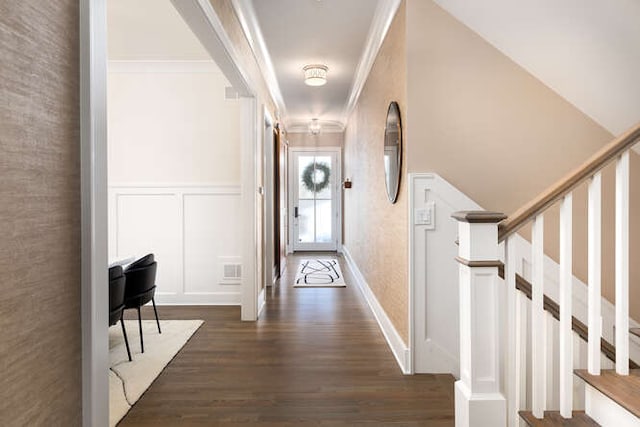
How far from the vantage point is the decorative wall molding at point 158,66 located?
4.14m

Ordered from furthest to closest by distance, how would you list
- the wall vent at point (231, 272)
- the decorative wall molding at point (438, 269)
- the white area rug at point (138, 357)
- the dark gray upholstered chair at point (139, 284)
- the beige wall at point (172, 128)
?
the wall vent at point (231, 272) → the beige wall at point (172, 128) → the dark gray upholstered chair at point (139, 284) → the decorative wall molding at point (438, 269) → the white area rug at point (138, 357)

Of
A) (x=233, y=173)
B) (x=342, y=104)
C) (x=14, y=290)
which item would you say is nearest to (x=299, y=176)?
(x=342, y=104)

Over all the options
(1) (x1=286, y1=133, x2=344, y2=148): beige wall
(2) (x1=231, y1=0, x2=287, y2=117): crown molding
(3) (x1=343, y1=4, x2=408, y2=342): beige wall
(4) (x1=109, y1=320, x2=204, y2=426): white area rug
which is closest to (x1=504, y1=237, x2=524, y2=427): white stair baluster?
(3) (x1=343, y1=4, x2=408, y2=342): beige wall

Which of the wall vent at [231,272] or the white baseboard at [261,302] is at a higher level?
the wall vent at [231,272]

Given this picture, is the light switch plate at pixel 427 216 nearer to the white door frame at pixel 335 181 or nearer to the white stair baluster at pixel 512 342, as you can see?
the white stair baluster at pixel 512 342

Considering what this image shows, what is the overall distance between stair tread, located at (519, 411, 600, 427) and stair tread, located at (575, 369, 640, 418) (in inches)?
6.9

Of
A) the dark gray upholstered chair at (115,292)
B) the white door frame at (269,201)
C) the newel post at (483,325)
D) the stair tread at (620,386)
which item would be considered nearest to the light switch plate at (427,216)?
the newel post at (483,325)

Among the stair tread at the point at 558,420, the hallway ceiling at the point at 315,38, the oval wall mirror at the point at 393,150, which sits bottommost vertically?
the stair tread at the point at 558,420

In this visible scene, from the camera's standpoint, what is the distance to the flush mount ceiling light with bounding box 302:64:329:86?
4564 mm

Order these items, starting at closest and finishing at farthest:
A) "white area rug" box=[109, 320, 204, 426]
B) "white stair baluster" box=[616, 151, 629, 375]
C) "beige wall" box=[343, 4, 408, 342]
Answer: "white stair baluster" box=[616, 151, 629, 375] < "white area rug" box=[109, 320, 204, 426] < "beige wall" box=[343, 4, 408, 342]

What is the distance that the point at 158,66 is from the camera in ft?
13.6

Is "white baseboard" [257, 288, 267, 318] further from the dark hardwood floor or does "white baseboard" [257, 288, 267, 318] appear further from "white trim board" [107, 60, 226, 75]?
"white trim board" [107, 60, 226, 75]

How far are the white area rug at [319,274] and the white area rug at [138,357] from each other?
1978 millimetres

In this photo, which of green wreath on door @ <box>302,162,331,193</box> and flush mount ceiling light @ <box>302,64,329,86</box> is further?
green wreath on door @ <box>302,162,331,193</box>
